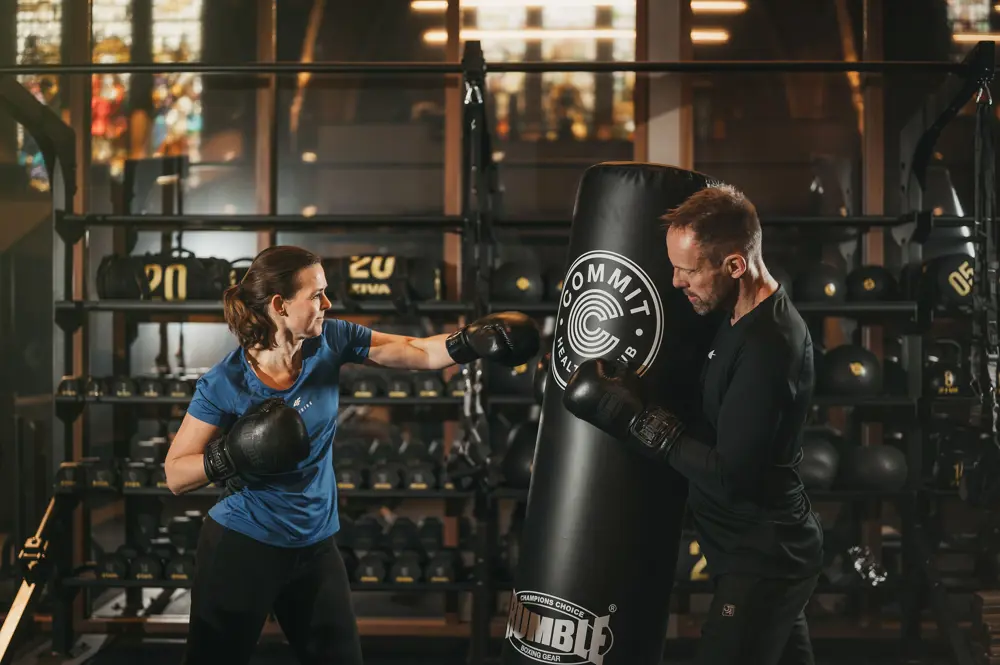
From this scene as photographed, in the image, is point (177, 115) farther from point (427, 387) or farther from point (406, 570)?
point (406, 570)

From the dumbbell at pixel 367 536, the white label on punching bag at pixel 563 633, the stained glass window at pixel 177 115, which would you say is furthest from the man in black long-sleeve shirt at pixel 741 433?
the stained glass window at pixel 177 115

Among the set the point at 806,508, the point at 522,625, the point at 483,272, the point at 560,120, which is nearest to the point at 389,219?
the point at 483,272

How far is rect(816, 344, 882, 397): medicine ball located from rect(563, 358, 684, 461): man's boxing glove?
2.24 m

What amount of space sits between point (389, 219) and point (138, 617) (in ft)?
8.11

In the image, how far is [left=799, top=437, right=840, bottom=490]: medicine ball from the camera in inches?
152

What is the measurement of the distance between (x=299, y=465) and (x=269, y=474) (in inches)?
4.9

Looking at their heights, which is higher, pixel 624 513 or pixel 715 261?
pixel 715 261

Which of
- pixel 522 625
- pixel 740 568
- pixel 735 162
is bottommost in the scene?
pixel 522 625

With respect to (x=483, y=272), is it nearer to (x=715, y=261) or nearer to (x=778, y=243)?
(x=778, y=243)

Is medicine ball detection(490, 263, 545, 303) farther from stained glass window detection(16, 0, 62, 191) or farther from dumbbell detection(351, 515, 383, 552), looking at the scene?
stained glass window detection(16, 0, 62, 191)

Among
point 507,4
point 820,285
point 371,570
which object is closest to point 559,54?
point 507,4

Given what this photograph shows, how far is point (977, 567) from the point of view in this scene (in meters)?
3.98

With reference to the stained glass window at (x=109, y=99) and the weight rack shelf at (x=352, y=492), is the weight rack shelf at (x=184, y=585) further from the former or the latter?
the stained glass window at (x=109, y=99)

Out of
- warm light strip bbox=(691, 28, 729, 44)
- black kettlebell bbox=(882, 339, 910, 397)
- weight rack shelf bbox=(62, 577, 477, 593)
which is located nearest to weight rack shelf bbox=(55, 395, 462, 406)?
weight rack shelf bbox=(62, 577, 477, 593)
